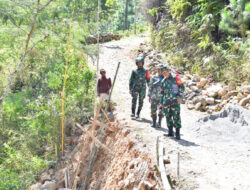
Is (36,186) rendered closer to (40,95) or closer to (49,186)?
(49,186)

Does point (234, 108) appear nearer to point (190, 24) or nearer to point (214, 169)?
point (214, 169)

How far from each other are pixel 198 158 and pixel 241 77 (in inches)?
209

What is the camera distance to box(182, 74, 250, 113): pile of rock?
27.8 feet

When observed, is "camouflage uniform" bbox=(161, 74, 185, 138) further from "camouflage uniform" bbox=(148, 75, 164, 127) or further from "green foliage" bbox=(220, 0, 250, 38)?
"green foliage" bbox=(220, 0, 250, 38)

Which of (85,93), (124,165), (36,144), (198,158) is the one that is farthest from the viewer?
(85,93)

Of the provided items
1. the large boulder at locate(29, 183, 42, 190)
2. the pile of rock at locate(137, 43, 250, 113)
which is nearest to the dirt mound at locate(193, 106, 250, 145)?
the pile of rock at locate(137, 43, 250, 113)

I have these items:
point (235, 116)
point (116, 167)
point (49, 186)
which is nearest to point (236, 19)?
point (235, 116)

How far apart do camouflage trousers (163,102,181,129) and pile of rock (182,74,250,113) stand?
10.6ft

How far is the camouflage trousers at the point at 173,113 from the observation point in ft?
19.1

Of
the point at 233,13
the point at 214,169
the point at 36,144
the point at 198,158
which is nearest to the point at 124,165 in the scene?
the point at 198,158

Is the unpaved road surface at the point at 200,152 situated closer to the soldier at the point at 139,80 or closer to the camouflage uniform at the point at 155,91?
the camouflage uniform at the point at 155,91

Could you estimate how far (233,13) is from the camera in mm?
10273

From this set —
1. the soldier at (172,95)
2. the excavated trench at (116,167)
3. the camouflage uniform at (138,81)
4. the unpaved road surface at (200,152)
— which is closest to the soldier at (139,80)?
the camouflage uniform at (138,81)

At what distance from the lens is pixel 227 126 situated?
7281mm
